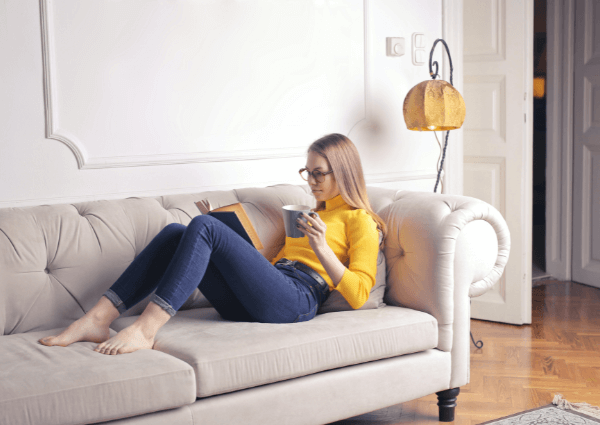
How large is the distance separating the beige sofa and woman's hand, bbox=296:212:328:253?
0.80 ft

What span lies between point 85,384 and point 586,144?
11.6ft

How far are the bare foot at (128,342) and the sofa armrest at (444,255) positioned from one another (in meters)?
0.92

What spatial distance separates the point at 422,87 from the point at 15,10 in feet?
5.63

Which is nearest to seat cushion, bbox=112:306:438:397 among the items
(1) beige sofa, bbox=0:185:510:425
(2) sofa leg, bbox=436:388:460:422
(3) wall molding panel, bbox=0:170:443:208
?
(1) beige sofa, bbox=0:185:510:425

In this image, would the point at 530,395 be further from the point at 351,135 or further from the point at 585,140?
the point at 585,140

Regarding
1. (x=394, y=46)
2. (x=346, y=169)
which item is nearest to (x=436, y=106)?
(x=394, y=46)

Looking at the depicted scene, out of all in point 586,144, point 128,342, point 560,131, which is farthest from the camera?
point 560,131

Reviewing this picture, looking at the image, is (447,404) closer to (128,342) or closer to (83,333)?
(128,342)

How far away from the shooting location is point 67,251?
2.10m

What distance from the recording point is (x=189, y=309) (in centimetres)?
230

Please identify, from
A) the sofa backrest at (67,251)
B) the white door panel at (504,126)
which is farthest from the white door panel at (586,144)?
the sofa backrest at (67,251)

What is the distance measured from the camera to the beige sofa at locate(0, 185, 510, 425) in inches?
63.6

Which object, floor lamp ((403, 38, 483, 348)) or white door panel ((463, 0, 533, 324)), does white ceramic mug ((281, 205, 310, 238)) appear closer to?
floor lamp ((403, 38, 483, 348))

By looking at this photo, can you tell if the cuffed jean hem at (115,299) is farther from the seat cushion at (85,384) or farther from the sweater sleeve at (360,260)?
the sweater sleeve at (360,260)
